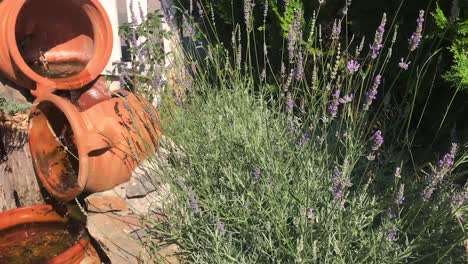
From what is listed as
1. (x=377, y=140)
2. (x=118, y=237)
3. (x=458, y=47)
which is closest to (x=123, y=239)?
(x=118, y=237)

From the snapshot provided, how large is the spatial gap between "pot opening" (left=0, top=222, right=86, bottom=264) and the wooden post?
251mm

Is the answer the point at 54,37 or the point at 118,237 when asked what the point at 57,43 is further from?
the point at 118,237

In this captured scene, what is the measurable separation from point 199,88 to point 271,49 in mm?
876

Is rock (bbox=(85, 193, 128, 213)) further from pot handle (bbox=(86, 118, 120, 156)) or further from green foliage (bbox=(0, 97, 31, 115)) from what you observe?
green foliage (bbox=(0, 97, 31, 115))

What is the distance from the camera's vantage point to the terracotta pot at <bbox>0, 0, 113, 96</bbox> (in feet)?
10.2

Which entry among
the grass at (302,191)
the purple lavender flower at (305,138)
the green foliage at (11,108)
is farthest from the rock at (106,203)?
the purple lavender flower at (305,138)

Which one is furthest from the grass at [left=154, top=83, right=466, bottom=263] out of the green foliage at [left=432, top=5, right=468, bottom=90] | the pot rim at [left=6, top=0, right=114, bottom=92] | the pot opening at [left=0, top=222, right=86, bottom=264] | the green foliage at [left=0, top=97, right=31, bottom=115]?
the green foliage at [left=0, top=97, right=31, bottom=115]

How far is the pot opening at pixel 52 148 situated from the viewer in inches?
110

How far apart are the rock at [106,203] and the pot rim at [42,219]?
19 centimetres

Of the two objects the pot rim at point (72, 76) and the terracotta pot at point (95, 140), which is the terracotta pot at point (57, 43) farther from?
the terracotta pot at point (95, 140)

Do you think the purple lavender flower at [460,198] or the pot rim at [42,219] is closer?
the purple lavender flower at [460,198]

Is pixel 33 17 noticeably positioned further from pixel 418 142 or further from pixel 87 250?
pixel 418 142

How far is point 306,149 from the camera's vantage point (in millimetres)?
1893

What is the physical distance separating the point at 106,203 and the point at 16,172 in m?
0.74
